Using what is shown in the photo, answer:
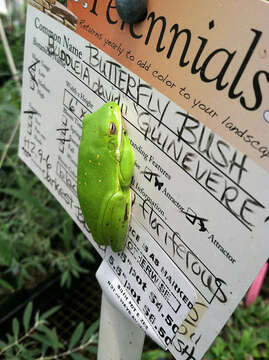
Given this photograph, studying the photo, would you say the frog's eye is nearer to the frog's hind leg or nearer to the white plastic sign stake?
the frog's hind leg

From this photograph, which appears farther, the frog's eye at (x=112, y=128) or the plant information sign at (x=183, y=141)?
the frog's eye at (x=112, y=128)

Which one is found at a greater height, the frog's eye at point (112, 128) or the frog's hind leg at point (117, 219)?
the frog's eye at point (112, 128)

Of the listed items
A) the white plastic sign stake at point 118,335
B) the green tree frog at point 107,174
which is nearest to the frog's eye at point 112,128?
the green tree frog at point 107,174

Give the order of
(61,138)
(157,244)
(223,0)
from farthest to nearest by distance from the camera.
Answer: (61,138)
(157,244)
(223,0)

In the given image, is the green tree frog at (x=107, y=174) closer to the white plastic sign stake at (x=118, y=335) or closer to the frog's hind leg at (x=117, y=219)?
the frog's hind leg at (x=117, y=219)

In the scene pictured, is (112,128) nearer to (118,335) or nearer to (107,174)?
(107,174)

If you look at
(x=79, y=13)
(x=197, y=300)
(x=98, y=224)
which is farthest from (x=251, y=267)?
(x=79, y=13)

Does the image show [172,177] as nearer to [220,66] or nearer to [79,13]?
[220,66]

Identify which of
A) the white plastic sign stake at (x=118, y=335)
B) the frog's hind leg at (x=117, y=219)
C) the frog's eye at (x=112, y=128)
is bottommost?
the white plastic sign stake at (x=118, y=335)
